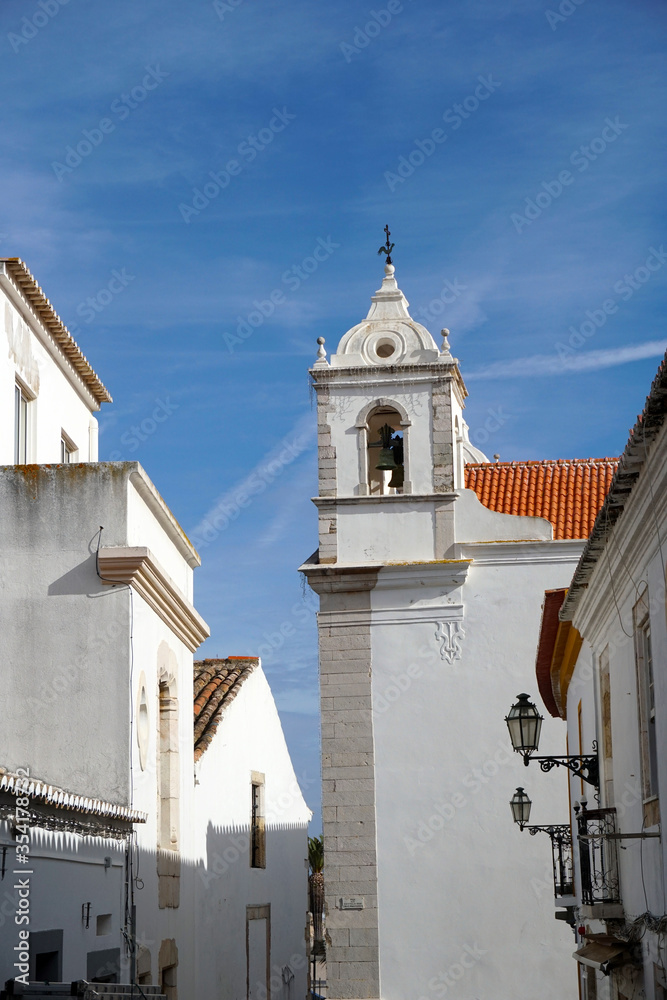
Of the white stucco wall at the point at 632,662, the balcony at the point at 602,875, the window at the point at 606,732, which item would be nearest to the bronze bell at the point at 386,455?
the white stucco wall at the point at 632,662

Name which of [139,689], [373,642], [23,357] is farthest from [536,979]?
[23,357]

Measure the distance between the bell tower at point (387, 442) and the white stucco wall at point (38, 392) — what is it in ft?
16.1

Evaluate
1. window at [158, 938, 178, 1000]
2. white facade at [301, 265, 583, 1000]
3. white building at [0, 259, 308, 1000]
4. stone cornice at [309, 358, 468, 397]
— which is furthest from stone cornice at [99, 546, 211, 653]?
stone cornice at [309, 358, 468, 397]

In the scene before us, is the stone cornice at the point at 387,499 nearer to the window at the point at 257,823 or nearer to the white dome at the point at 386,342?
the white dome at the point at 386,342

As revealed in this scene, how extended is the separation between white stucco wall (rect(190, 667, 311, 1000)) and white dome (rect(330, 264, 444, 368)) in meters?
5.13

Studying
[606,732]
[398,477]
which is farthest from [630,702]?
[398,477]

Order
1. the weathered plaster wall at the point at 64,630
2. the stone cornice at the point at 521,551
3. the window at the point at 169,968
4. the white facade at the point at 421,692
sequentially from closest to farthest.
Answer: the weathered plaster wall at the point at 64,630
the window at the point at 169,968
the white facade at the point at 421,692
the stone cornice at the point at 521,551

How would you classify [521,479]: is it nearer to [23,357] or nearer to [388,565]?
[388,565]

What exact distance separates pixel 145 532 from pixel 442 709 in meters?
8.26

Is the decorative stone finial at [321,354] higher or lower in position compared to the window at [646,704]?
higher

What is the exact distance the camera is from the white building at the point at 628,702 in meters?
7.71

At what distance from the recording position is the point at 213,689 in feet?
60.6

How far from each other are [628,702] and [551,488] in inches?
456

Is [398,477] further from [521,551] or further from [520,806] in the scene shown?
[520,806]
